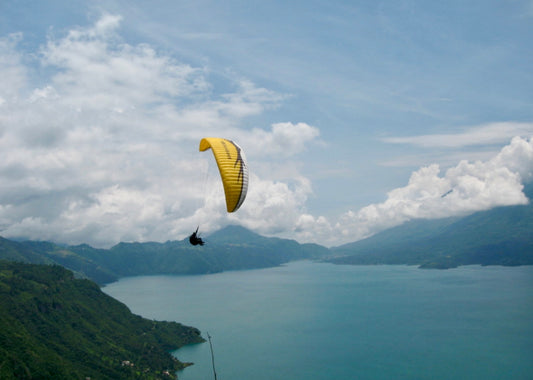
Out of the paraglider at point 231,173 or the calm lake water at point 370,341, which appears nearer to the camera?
the paraglider at point 231,173

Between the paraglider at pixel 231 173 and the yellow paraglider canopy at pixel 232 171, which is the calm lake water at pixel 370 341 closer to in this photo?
the paraglider at pixel 231 173

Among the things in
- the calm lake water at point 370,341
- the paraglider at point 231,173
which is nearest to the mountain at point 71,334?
the calm lake water at point 370,341

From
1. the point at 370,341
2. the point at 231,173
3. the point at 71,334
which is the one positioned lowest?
the point at 370,341

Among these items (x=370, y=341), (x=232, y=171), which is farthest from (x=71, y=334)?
(x=232, y=171)

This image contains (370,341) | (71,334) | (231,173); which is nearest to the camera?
(231,173)

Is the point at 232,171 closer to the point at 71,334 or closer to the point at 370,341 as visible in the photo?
the point at 71,334
